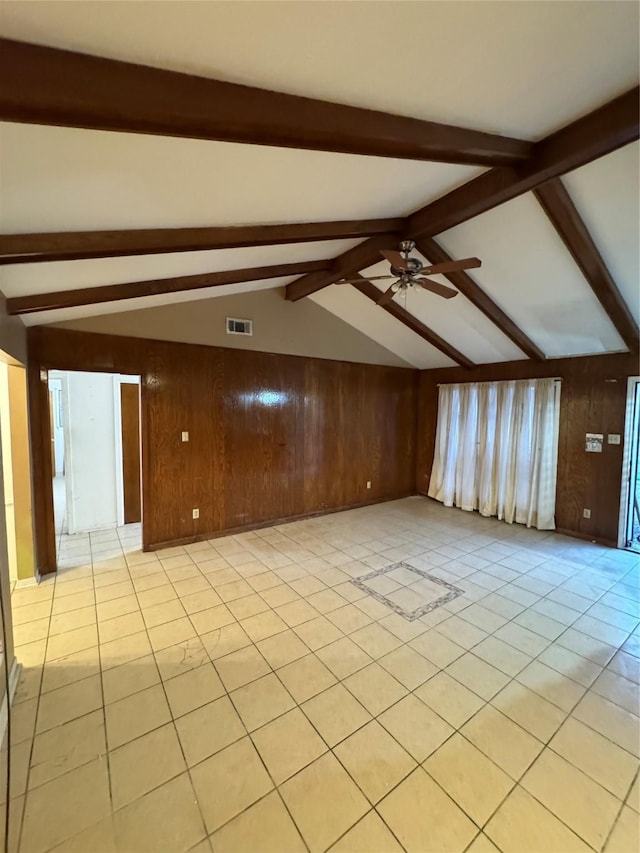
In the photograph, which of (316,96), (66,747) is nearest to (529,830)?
(66,747)

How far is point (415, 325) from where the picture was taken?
5082 millimetres

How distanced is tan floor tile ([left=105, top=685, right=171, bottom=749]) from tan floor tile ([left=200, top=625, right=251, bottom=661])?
0.40 metres

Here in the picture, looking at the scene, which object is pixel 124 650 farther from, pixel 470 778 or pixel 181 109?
pixel 181 109

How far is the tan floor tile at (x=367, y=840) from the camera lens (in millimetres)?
1322

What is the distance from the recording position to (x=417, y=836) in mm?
1359

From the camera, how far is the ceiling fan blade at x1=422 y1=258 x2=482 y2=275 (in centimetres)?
256

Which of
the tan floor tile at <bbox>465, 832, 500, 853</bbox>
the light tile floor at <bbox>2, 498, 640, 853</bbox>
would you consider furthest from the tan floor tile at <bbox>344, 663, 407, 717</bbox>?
the tan floor tile at <bbox>465, 832, 500, 853</bbox>

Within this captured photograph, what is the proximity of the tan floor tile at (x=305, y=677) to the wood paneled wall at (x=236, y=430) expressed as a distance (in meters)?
2.50

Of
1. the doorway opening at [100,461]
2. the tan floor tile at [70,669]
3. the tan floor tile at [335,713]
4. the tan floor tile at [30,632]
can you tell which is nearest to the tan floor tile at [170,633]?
the tan floor tile at [70,669]

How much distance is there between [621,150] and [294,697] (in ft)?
12.5

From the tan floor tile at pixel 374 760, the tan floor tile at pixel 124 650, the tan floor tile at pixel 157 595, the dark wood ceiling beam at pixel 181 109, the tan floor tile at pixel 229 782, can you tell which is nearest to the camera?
the dark wood ceiling beam at pixel 181 109

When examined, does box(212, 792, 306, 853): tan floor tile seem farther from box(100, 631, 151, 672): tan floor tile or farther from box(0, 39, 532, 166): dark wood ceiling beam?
box(0, 39, 532, 166): dark wood ceiling beam

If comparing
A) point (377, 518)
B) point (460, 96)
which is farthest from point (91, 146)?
point (377, 518)

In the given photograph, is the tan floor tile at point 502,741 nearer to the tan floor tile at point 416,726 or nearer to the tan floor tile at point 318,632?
the tan floor tile at point 416,726
